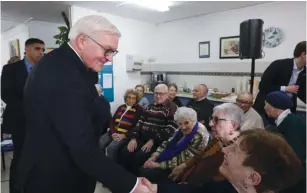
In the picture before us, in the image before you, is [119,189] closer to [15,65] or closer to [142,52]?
[15,65]

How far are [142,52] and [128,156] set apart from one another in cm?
324

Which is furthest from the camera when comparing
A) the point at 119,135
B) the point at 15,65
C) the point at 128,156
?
the point at 119,135

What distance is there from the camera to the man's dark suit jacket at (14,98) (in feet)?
6.70

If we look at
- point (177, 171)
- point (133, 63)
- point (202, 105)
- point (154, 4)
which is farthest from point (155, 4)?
point (177, 171)

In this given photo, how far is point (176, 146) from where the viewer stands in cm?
226

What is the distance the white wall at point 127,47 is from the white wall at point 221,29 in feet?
1.27

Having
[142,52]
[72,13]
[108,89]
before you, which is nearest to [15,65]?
[72,13]

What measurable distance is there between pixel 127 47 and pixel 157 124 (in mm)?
2806

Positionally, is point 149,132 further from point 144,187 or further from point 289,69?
point 144,187

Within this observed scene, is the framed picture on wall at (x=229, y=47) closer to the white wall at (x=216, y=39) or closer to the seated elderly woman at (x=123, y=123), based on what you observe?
the white wall at (x=216, y=39)

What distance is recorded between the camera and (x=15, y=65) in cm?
213

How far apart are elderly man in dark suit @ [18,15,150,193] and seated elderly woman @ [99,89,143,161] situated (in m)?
1.99

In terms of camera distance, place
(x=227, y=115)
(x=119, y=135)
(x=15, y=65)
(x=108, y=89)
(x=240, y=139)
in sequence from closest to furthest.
Result: 1. (x=240, y=139)
2. (x=227, y=115)
3. (x=15, y=65)
4. (x=119, y=135)
5. (x=108, y=89)

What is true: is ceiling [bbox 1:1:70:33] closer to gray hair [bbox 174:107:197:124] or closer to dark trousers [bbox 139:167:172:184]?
gray hair [bbox 174:107:197:124]
